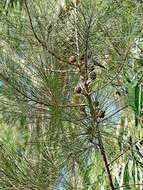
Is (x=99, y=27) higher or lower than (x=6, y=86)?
higher

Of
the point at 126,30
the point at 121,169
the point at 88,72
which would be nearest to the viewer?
the point at 88,72

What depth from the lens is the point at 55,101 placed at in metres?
1.87

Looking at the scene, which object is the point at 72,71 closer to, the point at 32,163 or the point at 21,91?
the point at 21,91

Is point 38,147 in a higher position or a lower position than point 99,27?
lower

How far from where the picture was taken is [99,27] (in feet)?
6.22

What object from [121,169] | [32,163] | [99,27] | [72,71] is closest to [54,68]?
[72,71]

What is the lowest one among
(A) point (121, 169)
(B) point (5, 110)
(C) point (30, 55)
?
(A) point (121, 169)

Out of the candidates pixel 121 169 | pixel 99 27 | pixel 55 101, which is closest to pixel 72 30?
pixel 99 27

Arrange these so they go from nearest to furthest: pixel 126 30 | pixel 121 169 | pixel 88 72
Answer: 1. pixel 88 72
2. pixel 126 30
3. pixel 121 169

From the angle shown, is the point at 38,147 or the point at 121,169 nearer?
the point at 38,147

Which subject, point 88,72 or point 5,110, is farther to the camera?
point 5,110

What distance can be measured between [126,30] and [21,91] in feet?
1.11

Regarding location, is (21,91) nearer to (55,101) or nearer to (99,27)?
(55,101)

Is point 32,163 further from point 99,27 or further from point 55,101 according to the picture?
point 99,27
